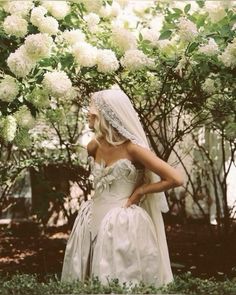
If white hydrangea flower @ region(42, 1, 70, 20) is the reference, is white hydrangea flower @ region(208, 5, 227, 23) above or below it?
below

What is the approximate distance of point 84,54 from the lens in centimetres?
438

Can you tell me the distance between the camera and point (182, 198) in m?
9.05

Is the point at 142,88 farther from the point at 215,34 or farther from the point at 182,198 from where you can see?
the point at 182,198

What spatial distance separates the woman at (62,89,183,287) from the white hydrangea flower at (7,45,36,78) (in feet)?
1.63

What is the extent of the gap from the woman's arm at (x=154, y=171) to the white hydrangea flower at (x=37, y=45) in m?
0.87

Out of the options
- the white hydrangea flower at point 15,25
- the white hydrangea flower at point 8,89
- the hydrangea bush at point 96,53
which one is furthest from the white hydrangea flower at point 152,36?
the white hydrangea flower at point 8,89

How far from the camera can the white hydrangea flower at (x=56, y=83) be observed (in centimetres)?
421

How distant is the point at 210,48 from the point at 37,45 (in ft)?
4.01

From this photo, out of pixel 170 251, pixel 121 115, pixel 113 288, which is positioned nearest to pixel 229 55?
pixel 121 115

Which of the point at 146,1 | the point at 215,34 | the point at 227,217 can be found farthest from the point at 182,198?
the point at 215,34

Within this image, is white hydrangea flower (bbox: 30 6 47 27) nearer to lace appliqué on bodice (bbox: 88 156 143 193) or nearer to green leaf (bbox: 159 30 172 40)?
green leaf (bbox: 159 30 172 40)

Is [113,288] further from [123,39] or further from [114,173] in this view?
[123,39]

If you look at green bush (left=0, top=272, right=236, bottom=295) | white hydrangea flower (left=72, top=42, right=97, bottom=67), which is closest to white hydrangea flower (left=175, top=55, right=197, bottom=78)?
white hydrangea flower (left=72, top=42, right=97, bottom=67)

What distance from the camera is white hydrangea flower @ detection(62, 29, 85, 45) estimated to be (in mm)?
4508
